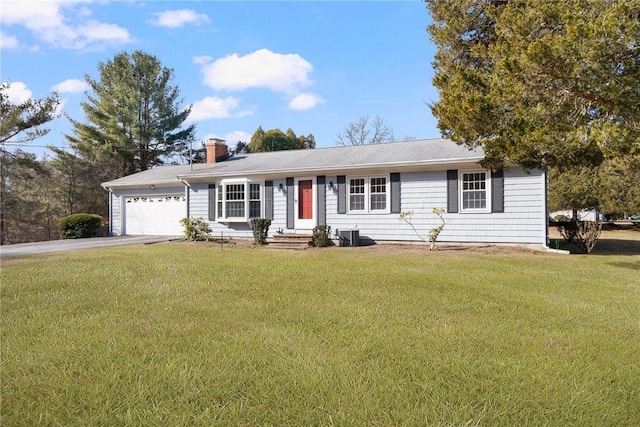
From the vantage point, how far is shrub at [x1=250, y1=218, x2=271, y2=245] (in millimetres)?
14469

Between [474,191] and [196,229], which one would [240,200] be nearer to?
[196,229]

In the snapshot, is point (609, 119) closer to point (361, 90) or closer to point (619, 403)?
point (619, 403)

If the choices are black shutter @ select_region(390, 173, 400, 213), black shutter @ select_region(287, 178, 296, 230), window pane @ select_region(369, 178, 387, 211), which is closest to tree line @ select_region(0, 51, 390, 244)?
black shutter @ select_region(287, 178, 296, 230)

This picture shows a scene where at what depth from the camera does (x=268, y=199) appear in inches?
611

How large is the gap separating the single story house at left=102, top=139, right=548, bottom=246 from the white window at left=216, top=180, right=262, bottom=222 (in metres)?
0.04

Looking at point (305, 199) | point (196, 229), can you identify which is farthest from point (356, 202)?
point (196, 229)

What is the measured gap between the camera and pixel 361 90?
58.8 feet

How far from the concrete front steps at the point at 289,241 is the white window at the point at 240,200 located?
5.40 ft

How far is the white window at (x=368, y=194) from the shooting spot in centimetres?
1393

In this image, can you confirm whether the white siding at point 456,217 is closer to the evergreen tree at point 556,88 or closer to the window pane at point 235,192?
the evergreen tree at point 556,88

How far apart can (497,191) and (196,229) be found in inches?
436

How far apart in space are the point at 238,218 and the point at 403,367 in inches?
523

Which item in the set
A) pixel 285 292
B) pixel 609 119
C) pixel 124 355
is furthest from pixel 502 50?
pixel 124 355

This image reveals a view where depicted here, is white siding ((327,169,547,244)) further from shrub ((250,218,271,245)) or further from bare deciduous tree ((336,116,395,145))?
bare deciduous tree ((336,116,395,145))
